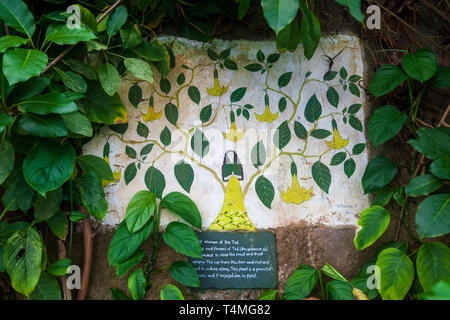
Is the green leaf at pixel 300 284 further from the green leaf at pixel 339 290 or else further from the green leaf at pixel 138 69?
the green leaf at pixel 138 69

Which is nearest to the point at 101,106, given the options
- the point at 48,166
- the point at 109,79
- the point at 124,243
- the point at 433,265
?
the point at 109,79

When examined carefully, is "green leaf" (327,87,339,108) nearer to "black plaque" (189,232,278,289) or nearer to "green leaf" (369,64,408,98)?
"green leaf" (369,64,408,98)

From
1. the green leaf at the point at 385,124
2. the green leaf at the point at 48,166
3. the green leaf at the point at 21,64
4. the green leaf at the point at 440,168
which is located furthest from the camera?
the green leaf at the point at 385,124

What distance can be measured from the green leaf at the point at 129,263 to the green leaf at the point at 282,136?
72 centimetres

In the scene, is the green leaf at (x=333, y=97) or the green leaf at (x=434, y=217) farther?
the green leaf at (x=333, y=97)

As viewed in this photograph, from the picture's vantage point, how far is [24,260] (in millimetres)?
1200

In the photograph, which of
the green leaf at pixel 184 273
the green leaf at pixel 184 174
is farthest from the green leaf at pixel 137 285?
the green leaf at pixel 184 174

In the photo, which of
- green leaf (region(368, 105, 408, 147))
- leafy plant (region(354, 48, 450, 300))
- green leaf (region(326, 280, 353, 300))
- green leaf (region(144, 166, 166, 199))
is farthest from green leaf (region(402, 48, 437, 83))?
green leaf (region(144, 166, 166, 199))

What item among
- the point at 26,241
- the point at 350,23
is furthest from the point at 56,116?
the point at 350,23

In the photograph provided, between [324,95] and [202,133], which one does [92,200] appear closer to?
[202,133]

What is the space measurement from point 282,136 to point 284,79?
0.85 ft

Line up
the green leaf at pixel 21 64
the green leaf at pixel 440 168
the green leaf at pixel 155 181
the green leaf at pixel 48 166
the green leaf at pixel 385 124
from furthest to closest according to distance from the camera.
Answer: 1. the green leaf at pixel 155 181
2. the green leaf at pixel 385 124
3. the green leaf at pixel 440 168
4. the green leaf at pixel 48 166
5. the green leaf at pixel 21 64

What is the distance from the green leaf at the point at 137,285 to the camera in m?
1.29

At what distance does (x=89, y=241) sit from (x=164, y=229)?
0.31 meters
